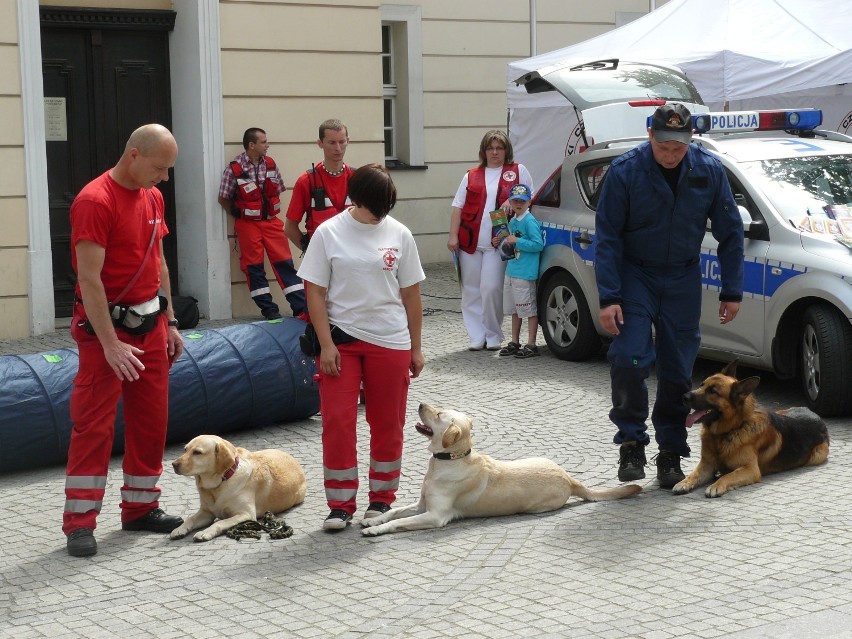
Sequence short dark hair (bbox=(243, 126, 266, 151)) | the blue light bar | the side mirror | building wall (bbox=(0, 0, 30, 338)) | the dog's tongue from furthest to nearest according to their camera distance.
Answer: short dark hair (bbox=(243, 126, 266, 151)) → building wall (bbox=(0, 0, 30, 338)) → the blue light bar → the side mirror → the dog's tongue

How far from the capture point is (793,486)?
6.75 meters

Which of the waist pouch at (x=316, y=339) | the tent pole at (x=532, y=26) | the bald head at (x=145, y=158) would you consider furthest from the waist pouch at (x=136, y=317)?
the tent pole at (x=532, y=26)

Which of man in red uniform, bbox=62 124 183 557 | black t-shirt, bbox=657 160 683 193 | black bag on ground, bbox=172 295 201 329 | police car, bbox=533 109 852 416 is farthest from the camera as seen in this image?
black bag on ground, bbox=172 295 201 329

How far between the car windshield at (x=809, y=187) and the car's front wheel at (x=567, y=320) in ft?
6.23

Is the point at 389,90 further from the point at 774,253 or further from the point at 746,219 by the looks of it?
the point at 774,253

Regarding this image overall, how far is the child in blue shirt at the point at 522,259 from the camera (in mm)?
10852

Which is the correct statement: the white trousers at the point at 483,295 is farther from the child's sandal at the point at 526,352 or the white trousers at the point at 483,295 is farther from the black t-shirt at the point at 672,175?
the black t-shirt at the point at 672,175

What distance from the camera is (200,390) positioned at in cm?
797

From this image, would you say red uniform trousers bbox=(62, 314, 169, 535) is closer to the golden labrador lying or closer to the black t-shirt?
the golden labrador lying

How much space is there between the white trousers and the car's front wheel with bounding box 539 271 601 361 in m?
0.43

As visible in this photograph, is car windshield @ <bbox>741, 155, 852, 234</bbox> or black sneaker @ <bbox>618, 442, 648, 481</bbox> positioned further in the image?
car windshield @ <bbox>741, 155, 852, 234</bbox>

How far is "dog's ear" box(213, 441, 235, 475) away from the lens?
20.0ft

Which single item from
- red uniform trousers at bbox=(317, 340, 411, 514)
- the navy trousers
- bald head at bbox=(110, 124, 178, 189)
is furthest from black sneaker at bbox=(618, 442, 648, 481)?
bald head at bbox=(110, 124, 178, 189)

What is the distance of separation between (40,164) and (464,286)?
156 inches
